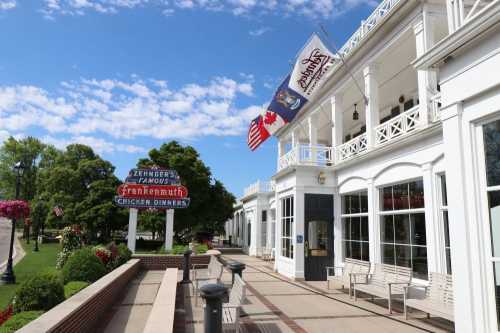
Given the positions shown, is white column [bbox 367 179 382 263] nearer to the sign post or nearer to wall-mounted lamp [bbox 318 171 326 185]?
wall-mounted lamp [bbox 318 171 326 185]

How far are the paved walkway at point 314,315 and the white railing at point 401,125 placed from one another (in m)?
4.79

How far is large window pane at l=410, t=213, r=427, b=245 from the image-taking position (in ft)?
31.6

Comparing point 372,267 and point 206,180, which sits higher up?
point 206,180

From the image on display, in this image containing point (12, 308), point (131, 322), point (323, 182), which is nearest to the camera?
point (12, 308)

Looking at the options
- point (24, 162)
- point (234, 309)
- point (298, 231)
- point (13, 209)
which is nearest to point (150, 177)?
point (13, 209)

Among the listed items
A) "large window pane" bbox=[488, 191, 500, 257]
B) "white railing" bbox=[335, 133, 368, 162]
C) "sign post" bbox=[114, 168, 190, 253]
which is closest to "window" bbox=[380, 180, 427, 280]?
"white railing" bbox=[335, 133, 368, 162]

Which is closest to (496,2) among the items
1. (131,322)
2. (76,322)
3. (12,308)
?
(76,322)

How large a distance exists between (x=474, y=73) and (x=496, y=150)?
3.61 ft

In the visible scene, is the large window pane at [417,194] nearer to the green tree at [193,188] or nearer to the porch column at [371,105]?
the porch column at [371,105]

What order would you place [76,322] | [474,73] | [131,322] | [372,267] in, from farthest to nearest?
[372,267] → [131,322] → [76,322] → [474,73]

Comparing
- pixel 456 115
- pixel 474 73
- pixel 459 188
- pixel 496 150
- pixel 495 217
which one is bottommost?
pixel 495 217

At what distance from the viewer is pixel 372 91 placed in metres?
12.6

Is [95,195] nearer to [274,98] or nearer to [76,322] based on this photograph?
[274,98]

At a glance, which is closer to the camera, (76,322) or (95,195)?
(76,322)
